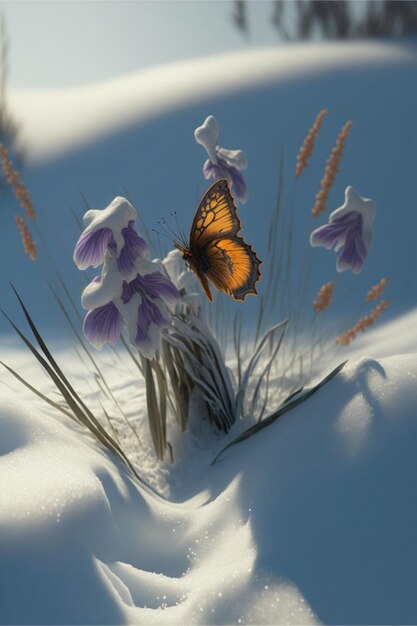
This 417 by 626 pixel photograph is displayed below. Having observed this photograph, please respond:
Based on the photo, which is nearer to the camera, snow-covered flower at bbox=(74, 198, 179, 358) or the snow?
the snow

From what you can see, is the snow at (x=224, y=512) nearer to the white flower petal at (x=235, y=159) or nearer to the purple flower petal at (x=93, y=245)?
the purple flower petal at (x=93, y=245)

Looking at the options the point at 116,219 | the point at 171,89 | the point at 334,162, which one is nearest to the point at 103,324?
the point at 116,219

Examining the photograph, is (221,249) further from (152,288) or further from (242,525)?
(242,525)

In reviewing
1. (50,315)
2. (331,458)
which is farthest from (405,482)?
(50,315)

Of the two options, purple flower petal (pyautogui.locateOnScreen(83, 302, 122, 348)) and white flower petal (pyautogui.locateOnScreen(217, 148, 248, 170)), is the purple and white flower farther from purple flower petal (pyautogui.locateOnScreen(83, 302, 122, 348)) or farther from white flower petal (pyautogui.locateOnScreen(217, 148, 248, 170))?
white flower petal (pyautogui.locateOnScreen(217, 148, 248, 170))

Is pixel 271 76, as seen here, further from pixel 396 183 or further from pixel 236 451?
pixel 236 451

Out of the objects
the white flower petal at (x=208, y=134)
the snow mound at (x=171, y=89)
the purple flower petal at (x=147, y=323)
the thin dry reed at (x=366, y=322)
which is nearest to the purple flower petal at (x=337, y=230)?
the thin dry reed at (x=366, y=322)

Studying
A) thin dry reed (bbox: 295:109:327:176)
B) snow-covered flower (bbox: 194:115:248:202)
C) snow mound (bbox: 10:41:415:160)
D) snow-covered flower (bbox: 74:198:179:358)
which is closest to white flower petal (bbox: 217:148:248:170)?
snow-covered flower (bbox: 194:115:248:202)
